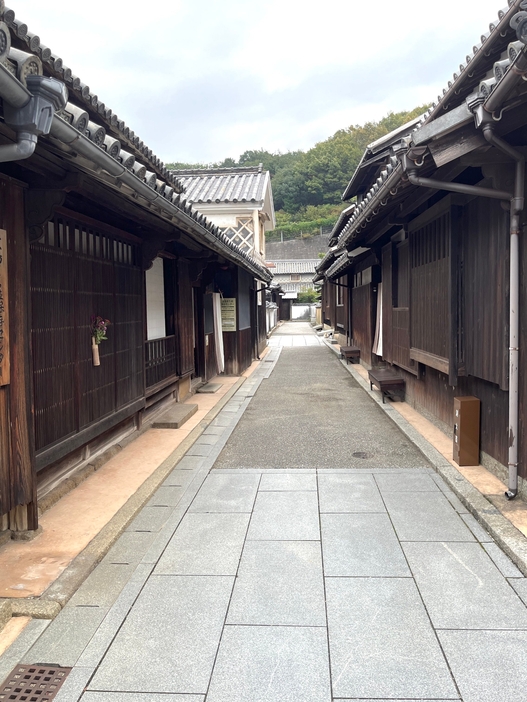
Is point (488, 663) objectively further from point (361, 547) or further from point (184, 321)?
point (184, 321)

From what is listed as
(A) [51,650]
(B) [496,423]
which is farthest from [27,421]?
(B) [496,423]

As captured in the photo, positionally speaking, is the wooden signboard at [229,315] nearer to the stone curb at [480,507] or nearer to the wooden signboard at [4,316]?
the stone curb at [480,507]

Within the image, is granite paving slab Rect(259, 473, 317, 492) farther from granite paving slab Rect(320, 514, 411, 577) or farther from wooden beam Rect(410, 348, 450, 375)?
wooden beam Rect(410, 348, 450, 375)

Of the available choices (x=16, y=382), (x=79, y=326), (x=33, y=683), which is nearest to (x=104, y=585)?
(x=33, y=683)

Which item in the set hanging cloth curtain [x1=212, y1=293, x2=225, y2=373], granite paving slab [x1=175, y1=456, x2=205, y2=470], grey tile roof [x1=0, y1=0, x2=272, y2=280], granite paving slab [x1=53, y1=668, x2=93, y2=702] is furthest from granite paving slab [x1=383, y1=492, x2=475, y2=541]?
hanging cloth curtain [x1=212, y1=293, x2=225, y2=373]

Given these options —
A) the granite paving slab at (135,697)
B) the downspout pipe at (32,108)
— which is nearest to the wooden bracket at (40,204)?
the downspout pipe at (32,108)

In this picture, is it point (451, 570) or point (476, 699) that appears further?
point (451, 570)

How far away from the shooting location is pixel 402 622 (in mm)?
3461

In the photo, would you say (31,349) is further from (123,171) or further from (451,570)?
(451,570)

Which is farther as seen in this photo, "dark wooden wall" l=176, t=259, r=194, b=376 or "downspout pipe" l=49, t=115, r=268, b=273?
"dark wooden wall" l=176, t=259, r=194, b=376

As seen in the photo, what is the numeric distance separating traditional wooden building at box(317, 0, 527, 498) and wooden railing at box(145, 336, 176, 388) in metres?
4.38

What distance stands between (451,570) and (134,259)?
6.47m

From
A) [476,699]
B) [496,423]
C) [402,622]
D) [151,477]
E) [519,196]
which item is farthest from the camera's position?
[151,477]

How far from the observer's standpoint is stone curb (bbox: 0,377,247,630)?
360 centimetres
